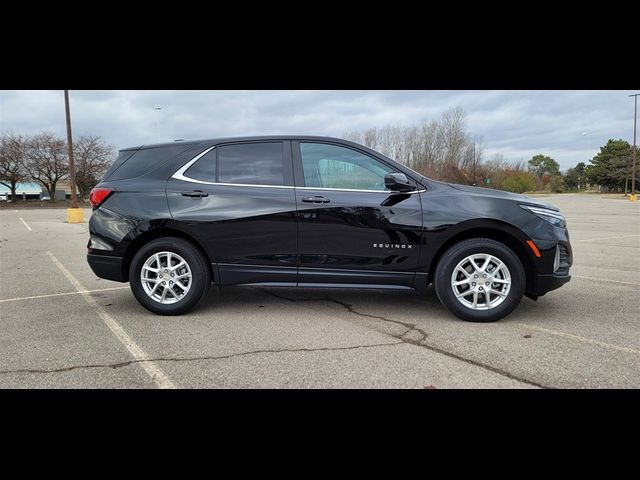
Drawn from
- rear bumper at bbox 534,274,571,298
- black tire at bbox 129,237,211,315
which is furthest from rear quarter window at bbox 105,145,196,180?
rear bumper at bbox 534,274,571,298

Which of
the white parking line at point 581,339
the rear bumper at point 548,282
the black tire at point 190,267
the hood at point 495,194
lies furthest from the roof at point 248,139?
the white parking line at point 581,339

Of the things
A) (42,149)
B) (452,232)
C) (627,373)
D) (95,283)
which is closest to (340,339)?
(452,232)

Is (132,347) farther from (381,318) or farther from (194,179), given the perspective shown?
(381,318)

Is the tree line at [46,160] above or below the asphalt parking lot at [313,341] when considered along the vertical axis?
above

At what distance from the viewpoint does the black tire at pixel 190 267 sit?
452 cm

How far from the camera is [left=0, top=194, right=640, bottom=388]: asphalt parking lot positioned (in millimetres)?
3053

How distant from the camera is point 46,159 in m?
41.8

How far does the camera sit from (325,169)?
4.55m

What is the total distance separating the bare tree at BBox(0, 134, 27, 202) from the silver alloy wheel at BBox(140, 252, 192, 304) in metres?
45.5

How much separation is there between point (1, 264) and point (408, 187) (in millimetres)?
7957

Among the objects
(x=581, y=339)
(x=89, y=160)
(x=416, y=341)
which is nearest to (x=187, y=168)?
(x=416, y=341)

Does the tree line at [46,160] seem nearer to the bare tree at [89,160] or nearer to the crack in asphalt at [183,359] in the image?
the bare tree at [89,160]

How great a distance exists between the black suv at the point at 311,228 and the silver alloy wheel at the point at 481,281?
10 millimetres

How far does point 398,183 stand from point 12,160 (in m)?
48.1
